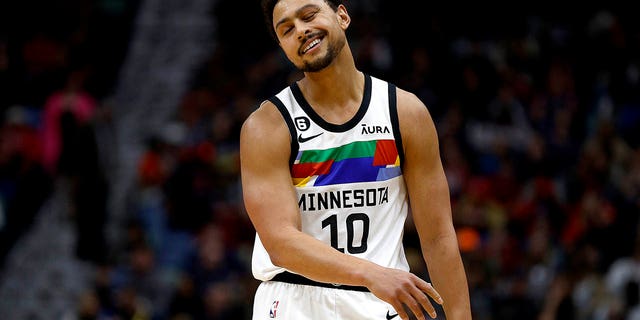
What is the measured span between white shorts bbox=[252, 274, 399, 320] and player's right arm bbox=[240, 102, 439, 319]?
0.97 feet

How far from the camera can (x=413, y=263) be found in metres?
11.8

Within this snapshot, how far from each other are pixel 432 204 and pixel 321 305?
31.6 inches

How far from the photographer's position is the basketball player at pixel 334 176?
5355 millimetres

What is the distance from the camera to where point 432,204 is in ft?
18.4

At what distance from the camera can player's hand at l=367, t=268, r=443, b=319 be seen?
185 inches

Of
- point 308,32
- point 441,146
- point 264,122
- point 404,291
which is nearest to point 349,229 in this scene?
point 264,122

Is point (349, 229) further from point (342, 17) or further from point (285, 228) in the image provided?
point (342, 17)

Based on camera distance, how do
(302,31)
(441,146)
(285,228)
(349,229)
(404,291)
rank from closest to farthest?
1. (404,291)
2. (285,228)
3. (302,31)
4. (349,229)
5. (441,146)

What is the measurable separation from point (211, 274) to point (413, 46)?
5681 mm

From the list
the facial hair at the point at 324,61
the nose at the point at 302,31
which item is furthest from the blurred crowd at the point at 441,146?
the nose at the point at 302,31

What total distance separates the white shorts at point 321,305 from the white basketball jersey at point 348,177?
0.52 ft

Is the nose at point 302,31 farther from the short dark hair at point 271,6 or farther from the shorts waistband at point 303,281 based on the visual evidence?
the shorts waistband at point 303,281

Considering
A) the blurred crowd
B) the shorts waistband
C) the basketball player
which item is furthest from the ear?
the blurred crowd

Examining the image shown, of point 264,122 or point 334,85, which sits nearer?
point 264,122
